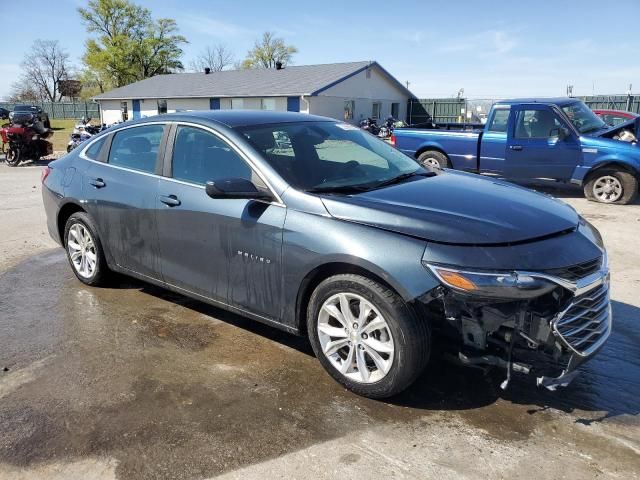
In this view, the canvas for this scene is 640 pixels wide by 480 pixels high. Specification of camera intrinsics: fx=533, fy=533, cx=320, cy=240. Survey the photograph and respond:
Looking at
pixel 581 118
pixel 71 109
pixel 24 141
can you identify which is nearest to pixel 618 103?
pixel 581 118

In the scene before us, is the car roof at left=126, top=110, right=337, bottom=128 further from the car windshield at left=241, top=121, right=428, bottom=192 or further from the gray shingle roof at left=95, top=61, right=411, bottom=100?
the gray shingle roof at left=95, top=61, right=411, bottom=100

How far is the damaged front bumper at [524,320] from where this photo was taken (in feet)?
9.11

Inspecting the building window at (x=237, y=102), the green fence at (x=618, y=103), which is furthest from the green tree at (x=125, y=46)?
the green fence at (x=618, y=103)

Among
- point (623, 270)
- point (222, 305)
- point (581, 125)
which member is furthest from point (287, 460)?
point (581, 125)

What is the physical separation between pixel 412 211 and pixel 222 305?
1623 millimetres

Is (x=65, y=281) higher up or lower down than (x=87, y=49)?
lower down

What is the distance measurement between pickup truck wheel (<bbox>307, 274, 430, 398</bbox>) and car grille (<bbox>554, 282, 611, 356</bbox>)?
72 cm

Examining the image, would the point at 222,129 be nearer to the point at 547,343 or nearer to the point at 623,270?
the point at 547,343

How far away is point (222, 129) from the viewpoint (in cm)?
394

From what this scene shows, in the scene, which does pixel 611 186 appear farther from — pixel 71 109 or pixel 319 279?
pixel 71 109

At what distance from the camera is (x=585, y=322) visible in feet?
9.74

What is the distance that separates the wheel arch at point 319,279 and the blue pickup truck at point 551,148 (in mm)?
7877

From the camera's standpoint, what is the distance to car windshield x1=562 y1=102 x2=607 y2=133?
32.4 ft

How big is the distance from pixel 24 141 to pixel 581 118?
1642cm
